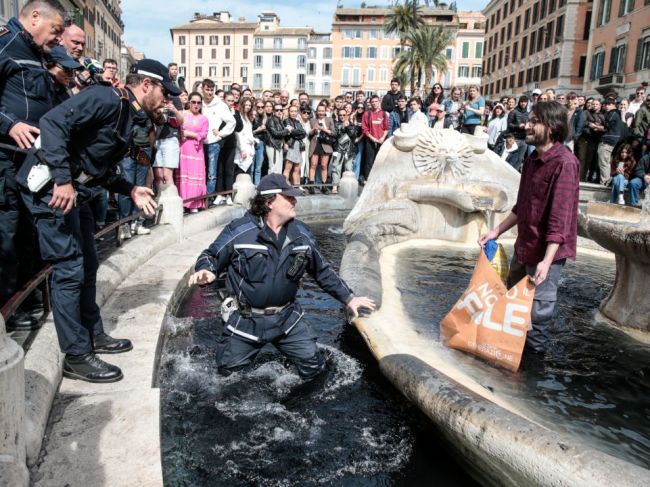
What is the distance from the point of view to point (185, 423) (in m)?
3.15

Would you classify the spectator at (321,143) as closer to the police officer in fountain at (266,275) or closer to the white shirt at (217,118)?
the white shirt at (217,118)

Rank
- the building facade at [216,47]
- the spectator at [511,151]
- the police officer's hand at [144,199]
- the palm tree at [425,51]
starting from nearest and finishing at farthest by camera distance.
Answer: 1. the police officer's hand at [144,199]
2. the spectator at [511,151]
3. the palm tree at [425,51]
4. the building facade at [216,47]

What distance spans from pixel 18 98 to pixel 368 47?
75.2m

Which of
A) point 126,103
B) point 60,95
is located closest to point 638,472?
point 126,103

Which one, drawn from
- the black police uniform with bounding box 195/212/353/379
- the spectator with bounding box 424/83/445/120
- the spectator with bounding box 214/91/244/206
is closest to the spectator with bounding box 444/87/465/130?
the spectator with bounding box 424/83/445/120

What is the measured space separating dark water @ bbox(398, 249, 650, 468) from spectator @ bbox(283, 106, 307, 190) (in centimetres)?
572

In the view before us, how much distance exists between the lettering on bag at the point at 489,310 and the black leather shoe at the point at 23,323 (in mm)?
2577

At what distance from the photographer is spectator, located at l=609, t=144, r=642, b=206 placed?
34.6ft

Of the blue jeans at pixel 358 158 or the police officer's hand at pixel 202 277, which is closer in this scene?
the police officer's hand at pixel 202 277

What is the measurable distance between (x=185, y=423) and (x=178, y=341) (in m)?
1.26

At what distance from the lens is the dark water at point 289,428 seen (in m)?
2.74

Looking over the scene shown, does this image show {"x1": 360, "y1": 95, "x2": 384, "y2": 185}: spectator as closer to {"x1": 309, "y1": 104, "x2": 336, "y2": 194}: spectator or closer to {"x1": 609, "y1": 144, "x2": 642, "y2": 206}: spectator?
{"x1": 309, "y1": 104, "x2": 336, "y2": 194}: spectator

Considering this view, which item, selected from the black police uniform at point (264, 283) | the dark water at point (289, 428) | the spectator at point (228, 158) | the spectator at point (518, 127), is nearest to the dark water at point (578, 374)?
the dark water at point (289, 428)

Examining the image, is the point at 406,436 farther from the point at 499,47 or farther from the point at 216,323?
the point at 499,47
